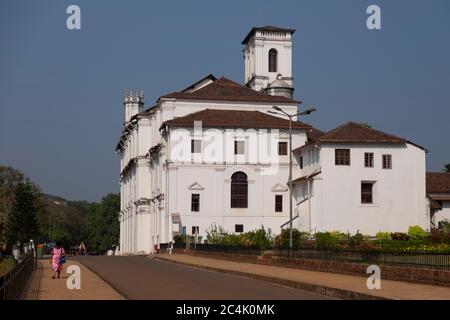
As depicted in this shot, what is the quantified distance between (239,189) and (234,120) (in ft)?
22.7

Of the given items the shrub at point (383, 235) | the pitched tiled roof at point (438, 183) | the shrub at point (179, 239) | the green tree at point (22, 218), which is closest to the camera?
the shrub at point (383, 235)

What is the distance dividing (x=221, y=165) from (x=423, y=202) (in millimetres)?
19715

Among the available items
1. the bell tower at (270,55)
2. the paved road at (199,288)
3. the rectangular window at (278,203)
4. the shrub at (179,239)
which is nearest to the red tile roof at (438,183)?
the rectangular window at (278,203)

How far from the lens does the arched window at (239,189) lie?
263 feet

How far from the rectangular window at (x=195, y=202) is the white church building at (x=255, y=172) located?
10cm

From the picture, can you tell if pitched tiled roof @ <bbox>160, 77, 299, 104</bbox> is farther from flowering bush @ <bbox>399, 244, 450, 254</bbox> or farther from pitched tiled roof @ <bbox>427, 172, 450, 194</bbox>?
flowering bush @ <bbox>399, 244, 450, 254</bbox>

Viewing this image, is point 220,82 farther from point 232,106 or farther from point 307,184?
point 307,184

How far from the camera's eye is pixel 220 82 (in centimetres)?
9175

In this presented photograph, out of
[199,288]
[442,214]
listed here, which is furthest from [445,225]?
[199,288]

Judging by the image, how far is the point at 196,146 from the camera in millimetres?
78750

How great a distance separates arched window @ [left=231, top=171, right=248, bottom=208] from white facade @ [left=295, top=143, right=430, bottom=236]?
9126mm

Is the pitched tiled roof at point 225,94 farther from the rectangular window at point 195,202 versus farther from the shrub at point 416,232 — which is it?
the shrub at point 416,232

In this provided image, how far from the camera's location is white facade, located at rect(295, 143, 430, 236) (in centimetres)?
7168

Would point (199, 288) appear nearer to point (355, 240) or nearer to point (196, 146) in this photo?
point (355, 240)
